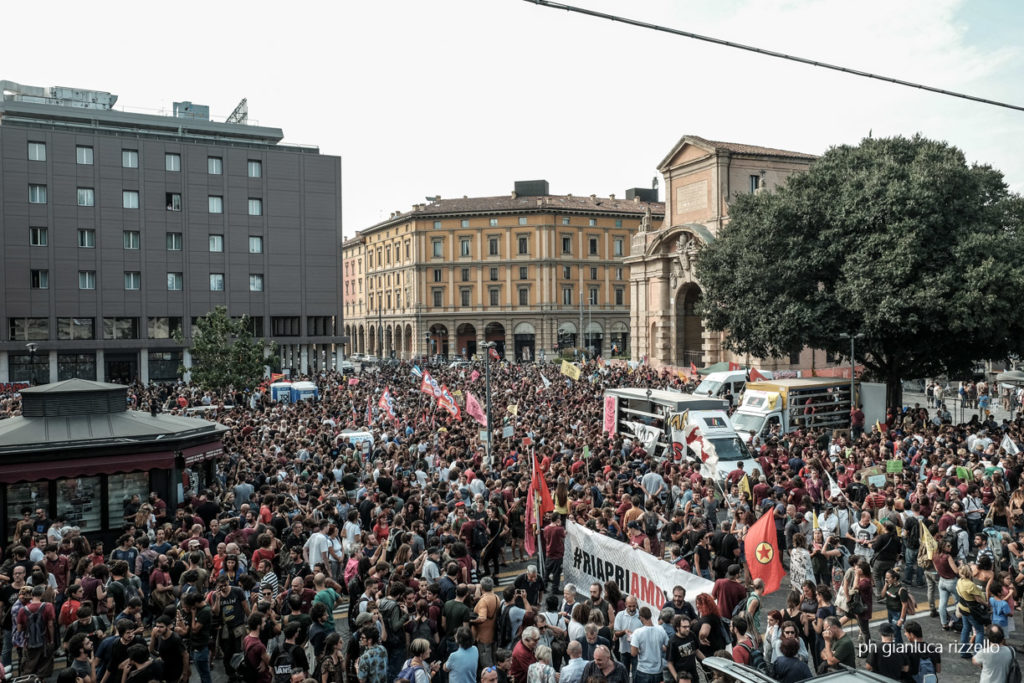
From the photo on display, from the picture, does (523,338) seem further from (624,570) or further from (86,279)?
(624,570)

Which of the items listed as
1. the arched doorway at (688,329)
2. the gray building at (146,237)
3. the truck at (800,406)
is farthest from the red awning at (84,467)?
the arched doorway at (688,329)

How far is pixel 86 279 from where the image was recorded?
182ft

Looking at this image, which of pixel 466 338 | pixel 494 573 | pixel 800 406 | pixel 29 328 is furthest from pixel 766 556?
pixel 466 338

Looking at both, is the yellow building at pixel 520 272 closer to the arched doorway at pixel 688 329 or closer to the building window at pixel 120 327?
the arched doorway at pixel 688 329

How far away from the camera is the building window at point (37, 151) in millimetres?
53438

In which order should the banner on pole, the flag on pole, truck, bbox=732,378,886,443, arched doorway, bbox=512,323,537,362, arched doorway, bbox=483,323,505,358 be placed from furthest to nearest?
1. arched doorway, bbox=483,323,505,358
2. arched doorway, bbox=512,323,537,362
3. truck, bbox=732,378,886,443
4. the flag on pole
5. the banner on pole

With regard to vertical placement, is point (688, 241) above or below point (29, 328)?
above

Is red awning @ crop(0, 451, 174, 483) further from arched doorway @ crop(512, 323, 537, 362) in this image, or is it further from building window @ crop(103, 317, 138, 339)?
arched doorway @ crop(512, 323, 537, 362)

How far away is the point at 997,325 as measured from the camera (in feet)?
90.3

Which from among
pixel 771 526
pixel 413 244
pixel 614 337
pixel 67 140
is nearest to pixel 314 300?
pixel 67 140

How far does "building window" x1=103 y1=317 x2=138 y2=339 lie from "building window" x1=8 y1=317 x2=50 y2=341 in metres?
3.73

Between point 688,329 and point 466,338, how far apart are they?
3576 centimetres

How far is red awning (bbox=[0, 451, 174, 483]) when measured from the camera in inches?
618

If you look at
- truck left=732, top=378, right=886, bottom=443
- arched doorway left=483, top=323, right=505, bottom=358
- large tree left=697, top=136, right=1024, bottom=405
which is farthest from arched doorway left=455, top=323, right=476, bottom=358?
truck left=732, top=378, right=886, bottom=443
